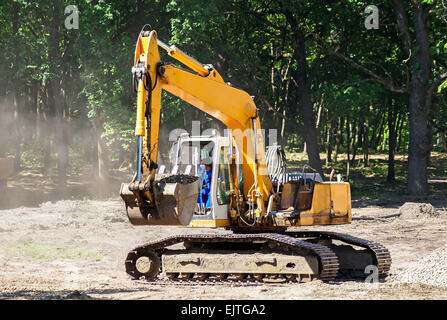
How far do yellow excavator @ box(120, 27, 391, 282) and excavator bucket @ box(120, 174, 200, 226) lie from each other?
4.84 ft

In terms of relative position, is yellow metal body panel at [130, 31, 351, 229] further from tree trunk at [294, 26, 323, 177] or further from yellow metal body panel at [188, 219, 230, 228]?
tree trunk at [294, 26, 323, 177]

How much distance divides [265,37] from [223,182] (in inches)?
757

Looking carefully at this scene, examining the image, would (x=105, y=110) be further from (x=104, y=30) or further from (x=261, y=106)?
(x=261, y=106)

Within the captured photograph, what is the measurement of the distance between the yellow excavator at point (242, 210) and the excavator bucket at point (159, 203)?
1476mm

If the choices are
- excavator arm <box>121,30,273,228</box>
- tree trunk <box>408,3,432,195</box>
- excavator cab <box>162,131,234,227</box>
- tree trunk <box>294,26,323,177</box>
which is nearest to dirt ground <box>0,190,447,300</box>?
excavator cab <box>162,131,234,227</box>

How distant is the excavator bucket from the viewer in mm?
8305

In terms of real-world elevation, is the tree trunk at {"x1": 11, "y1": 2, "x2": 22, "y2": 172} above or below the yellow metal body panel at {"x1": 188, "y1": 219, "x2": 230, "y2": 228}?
above

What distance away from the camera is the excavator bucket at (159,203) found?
830 cm

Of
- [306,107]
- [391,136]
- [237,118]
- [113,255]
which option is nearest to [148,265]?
[237,118]

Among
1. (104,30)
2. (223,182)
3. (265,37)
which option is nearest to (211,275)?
(223,182)

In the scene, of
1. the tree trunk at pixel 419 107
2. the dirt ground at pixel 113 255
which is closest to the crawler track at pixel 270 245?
the dirt ground at pixel 113 255

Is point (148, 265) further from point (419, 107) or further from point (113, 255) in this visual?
point (419, 107)

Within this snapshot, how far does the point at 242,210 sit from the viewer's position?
11.4 metres

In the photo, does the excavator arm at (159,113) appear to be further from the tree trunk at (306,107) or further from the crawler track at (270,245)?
the tree trunk at (306,107)
